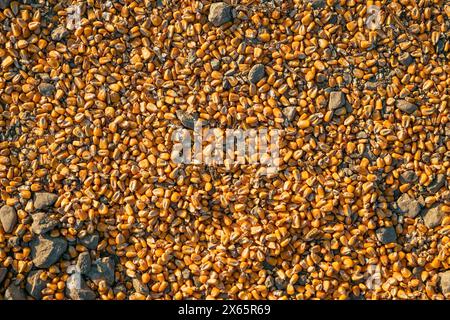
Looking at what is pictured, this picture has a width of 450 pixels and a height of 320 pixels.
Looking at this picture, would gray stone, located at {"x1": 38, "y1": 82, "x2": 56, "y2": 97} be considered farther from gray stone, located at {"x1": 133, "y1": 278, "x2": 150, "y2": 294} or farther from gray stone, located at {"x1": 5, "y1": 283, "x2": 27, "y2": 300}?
gray stone, located at {"x1": 133, "y1": 278, "x2": 150, "y2": 294}

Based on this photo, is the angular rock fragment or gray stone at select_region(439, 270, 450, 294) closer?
gray stone at select_region(439, 270, 450, 294)

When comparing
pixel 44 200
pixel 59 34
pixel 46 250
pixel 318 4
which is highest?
pixel 318 4

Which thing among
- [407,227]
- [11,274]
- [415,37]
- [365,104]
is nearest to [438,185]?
[407,227]

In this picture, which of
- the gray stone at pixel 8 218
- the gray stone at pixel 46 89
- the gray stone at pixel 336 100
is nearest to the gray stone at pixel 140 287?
the gray stone at pixel 8 218

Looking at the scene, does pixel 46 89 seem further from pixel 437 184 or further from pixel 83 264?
pixel 437 184

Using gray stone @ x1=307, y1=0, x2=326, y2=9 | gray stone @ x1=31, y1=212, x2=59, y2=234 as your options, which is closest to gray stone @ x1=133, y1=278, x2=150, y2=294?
gray stone @ x1=31, y1=212, x2=59, y2=234

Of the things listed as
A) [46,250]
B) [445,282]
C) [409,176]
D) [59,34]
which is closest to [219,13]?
[59,34]

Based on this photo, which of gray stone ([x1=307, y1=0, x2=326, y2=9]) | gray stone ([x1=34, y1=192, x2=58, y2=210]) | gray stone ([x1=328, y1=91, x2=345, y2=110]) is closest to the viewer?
gray stone ([x1=34, y1=192, x2=58, y2=210])
